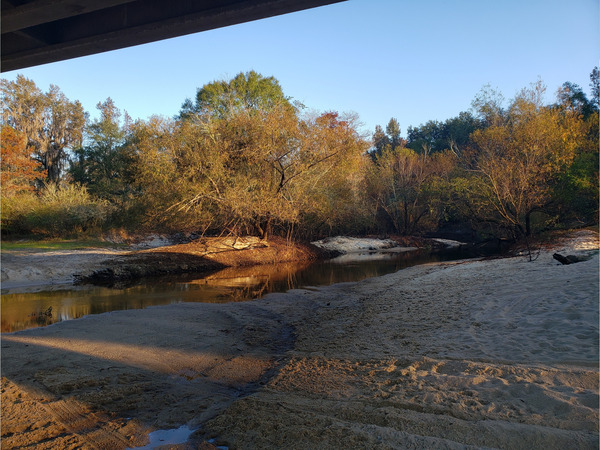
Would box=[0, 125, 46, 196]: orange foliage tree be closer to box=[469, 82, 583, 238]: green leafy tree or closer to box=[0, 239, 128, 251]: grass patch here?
box=[0, 239, 128, 251]: grass patch

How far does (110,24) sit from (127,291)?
9.78 m

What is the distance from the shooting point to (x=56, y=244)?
2178 centimetres

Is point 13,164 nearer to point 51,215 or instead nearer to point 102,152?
point 51,215

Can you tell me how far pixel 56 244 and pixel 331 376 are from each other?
22.0 m

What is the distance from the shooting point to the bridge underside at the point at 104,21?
5.48 m

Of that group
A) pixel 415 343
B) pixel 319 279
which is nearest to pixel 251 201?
pixel 319 279

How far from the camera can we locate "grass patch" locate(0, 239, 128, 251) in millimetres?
19953

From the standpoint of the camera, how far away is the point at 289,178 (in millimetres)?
24438

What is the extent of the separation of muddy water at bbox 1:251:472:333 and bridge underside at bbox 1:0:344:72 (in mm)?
5988

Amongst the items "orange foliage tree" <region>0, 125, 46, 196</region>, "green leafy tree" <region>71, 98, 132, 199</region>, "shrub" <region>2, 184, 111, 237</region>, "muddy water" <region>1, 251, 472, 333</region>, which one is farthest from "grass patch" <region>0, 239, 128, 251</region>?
"green leafy tree" <region>71, 98, 132, 199</region>

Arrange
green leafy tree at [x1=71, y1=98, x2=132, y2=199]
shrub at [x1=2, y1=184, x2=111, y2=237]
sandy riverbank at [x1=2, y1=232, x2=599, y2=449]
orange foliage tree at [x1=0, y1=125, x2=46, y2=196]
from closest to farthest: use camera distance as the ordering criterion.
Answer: sandy riverbank at [x1=2, y1=232, x2=599, y2=449] < shrub at [x1=2, y1=184, x2=111, y2=237] < orange foliage tree at [x1=0, y1=125, x2=46, y2=196] < green leafy tree at [x1=71, y1=98, x2=132, y2=199]

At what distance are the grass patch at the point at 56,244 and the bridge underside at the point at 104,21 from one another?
14843 millimetres

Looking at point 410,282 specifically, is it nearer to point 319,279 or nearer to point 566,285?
point 319,279

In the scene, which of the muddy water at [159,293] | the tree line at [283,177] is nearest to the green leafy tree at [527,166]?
the tree line at [283,177]
